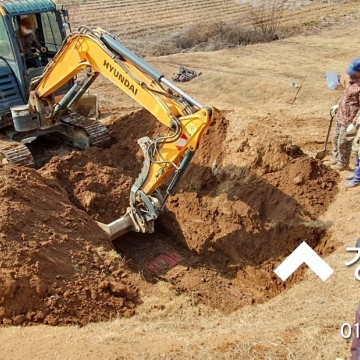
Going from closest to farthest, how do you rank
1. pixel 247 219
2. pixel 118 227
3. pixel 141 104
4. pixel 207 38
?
1. pixel 141 104
2. pixel 118 227
3. pixel 247 219
4. pixel 207 38

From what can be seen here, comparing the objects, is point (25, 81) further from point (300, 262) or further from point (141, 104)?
point (300, 262)

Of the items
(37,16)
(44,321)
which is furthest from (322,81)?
(44,321)

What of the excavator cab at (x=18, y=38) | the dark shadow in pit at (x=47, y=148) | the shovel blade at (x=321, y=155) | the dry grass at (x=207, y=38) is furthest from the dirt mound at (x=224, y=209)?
the dry grass at (x=207, y=38)

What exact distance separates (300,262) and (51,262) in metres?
2.99

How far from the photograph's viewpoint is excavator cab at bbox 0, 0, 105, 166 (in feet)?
25.0

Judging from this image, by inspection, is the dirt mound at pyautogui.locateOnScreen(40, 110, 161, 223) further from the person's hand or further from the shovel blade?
the person's hand

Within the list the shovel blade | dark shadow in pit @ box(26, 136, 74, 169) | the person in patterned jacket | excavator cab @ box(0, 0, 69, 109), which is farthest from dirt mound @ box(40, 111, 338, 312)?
excavator cab @ box(0, 0, 69, 109)

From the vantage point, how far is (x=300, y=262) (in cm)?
593

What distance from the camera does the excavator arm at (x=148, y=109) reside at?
224 inches

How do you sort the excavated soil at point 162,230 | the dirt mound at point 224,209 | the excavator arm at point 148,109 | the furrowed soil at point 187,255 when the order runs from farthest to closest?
the dirt mound at point 224,209, the excavator arm at point 148,109, the excavated soil at point 162,230, the furrowed soil at point 187,255

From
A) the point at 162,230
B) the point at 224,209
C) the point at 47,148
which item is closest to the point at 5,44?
the point at 47,148

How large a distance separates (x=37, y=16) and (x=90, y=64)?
2.40m

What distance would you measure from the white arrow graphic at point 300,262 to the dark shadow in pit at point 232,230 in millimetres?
255

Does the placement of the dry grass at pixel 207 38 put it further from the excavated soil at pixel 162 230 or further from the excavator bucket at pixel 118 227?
the excavator bucket at pixel 118 227
